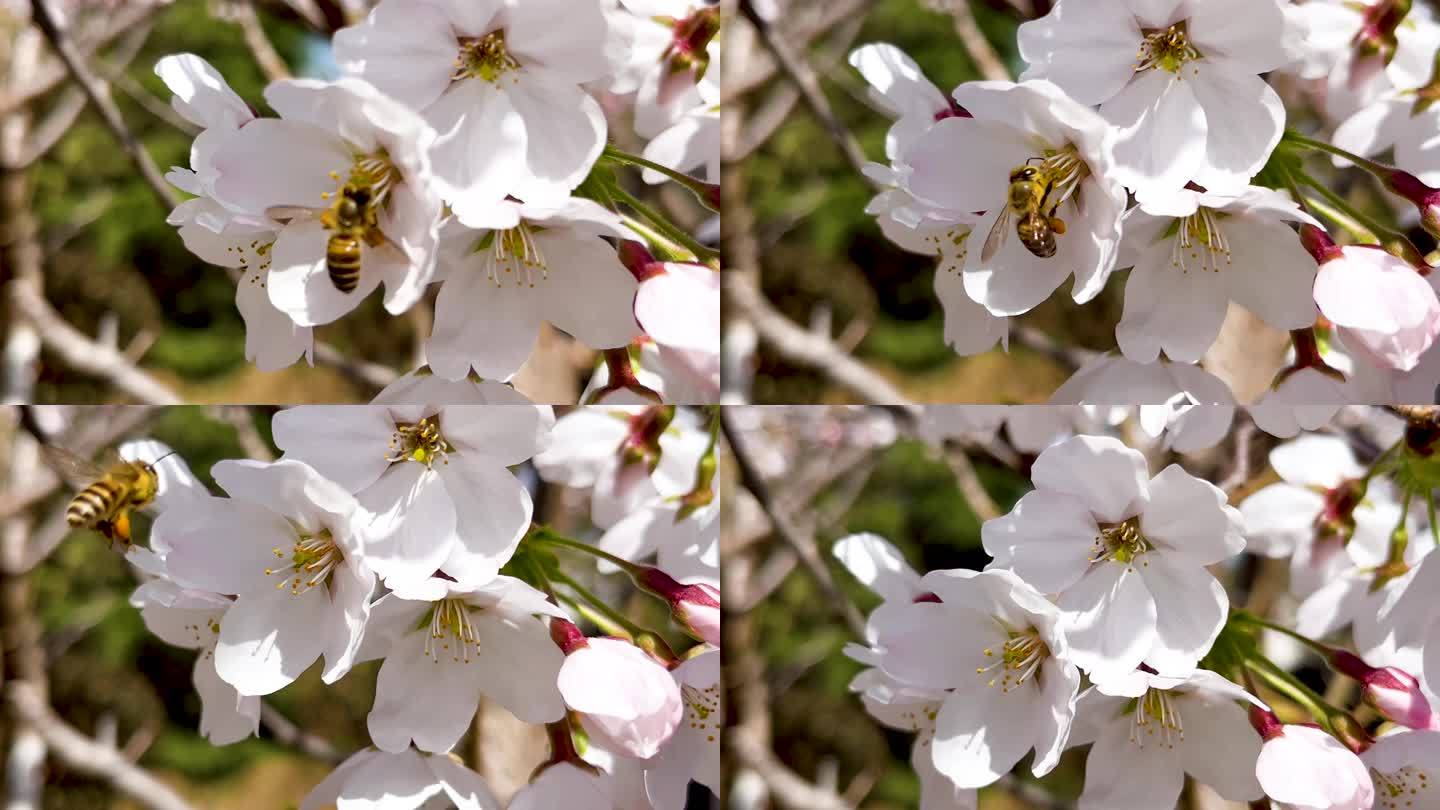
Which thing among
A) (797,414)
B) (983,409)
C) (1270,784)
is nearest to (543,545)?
(797,414)

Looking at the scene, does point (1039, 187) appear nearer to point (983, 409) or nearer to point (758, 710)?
point (983, 409)

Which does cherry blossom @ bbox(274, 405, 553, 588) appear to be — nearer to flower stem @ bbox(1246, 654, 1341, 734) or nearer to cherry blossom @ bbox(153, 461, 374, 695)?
cherry blossom @ bbox(153, 461, 374, 695)

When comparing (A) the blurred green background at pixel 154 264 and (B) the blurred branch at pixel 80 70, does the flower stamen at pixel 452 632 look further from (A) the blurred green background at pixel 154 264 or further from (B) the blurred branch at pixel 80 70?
(B) the blurred branch at pixel 80 70

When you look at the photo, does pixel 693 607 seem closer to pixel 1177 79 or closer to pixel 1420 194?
pixel 1177 79

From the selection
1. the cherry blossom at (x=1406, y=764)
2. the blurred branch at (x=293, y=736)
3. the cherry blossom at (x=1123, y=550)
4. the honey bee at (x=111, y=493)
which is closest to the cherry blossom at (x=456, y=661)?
the blurred branch at (x=293, y=736)

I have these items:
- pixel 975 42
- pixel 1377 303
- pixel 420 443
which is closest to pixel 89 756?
pixel 420 443

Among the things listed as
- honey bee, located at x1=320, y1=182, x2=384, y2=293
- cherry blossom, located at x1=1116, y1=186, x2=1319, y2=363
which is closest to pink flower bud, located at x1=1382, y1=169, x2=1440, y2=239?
cherry blossom, located at x1=1116, y1=186, x2=1319, y2=363
